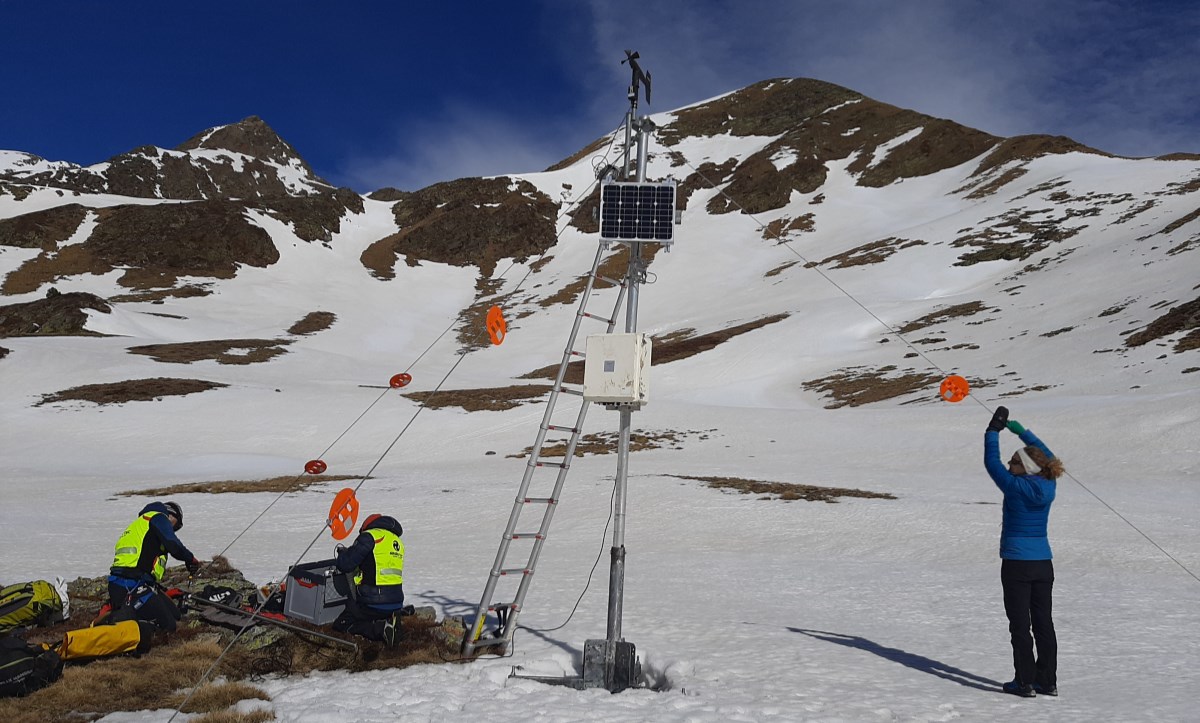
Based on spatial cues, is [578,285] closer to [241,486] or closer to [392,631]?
[241,486]

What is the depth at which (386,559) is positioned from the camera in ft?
29.8

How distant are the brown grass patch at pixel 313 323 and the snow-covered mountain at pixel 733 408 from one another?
0.95m

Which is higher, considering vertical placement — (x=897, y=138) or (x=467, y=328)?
(x=897, y=138)

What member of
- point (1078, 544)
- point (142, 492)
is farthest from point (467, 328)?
point (1078, 544)

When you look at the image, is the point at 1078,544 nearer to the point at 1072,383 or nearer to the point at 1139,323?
the point at 1072,383

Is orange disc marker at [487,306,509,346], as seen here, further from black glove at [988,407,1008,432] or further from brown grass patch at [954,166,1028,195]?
brown grass patch at [954,166,1028,195]

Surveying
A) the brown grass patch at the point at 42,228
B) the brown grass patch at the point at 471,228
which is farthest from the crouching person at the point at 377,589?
the brown grass patch at the point at 42,228

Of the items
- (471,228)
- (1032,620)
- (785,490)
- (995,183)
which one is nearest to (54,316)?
(471,228)

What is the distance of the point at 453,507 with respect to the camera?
2372cm

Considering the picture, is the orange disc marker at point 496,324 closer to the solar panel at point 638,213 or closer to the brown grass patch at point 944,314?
the solar panel at point 638,213

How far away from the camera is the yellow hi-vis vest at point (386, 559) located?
9.04 meters

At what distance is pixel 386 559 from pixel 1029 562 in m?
7.46

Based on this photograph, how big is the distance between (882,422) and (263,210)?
5000 inches

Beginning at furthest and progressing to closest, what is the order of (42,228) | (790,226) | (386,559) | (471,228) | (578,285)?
(471,228) < (790,226) < (42,228) < (578,285) < (386,559)
